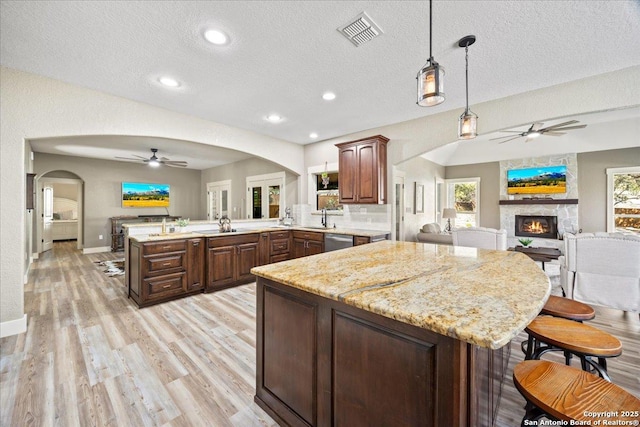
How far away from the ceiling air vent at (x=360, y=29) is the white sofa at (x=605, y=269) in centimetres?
313

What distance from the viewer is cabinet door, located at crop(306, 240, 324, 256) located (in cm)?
456

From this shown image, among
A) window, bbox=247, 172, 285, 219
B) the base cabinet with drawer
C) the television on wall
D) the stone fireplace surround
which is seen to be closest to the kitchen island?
the base cabinet with drawer

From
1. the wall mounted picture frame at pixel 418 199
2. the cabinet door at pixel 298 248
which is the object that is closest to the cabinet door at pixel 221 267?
the cabinet door at pixel 298 248

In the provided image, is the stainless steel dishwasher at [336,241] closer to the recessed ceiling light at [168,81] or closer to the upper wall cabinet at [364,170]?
the upper wall cabinet at [364,170]

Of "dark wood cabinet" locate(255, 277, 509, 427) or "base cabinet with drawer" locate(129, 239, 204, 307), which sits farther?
"base cabinet with drawer" locate(129, 239, 204, 307)

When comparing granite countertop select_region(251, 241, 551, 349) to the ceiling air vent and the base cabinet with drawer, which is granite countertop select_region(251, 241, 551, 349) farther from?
the base cabinet with drawer

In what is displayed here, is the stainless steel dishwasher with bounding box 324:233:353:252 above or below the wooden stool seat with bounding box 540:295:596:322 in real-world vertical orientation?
above

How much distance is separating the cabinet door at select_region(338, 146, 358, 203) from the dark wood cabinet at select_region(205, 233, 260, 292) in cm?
169

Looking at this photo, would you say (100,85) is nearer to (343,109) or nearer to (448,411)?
(343,109)

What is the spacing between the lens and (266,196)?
6.68 m

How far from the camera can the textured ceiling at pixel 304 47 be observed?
180 cm

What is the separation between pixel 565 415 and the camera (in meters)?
0.87

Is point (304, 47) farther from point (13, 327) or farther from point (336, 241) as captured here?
point (13, 327)

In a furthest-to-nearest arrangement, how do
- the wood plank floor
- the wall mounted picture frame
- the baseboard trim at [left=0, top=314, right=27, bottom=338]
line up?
1. the wall mounted picture frame
2. the baseboard trim at [left=0, top=314, right=27, bottom=338]
3. the wood plank floor
